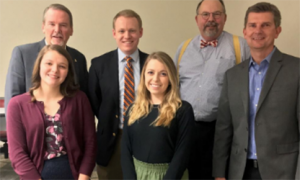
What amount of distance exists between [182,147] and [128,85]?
700mm

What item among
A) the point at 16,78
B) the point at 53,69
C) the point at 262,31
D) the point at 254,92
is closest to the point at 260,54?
the point at 262,31

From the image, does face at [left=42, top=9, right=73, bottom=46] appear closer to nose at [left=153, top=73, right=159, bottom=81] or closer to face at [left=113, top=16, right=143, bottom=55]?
face at [left=113, top=16, right=143, bottom=55]

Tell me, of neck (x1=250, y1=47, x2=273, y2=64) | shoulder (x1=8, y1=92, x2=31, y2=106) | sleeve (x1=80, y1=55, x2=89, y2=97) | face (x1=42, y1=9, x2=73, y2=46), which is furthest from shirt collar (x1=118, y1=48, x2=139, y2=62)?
neck (x1=250, y1=47, x2=273, y2=64)

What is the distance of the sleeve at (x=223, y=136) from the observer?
187cm

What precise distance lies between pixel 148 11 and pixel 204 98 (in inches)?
102

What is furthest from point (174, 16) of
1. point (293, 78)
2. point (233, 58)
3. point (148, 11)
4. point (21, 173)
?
point (21, 173)

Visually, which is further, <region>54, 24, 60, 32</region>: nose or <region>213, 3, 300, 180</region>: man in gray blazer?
<region>54, 24, 60, 32</region>: nose

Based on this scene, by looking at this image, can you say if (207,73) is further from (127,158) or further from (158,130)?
(127,158)

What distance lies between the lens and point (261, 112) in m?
1.67

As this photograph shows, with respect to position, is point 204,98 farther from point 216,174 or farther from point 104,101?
point 104,101

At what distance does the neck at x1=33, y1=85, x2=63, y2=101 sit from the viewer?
5.57 ft

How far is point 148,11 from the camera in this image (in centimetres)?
429

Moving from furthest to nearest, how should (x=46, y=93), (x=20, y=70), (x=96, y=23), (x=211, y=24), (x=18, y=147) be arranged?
(x=96, y=23), (x=211, y=24), (x=20, y=70), (x=46, y=93), (x=18, y=147)

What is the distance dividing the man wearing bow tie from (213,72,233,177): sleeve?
0.24 m
